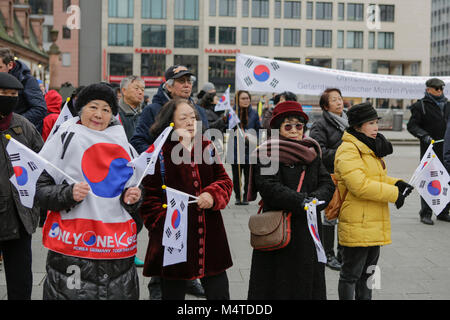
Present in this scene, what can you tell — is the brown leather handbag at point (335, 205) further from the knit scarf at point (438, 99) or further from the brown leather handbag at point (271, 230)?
the knit scarf at point (438, 99)

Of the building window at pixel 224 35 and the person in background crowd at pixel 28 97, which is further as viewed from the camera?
the building window at pixel 224 35

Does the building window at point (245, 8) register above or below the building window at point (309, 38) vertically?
above

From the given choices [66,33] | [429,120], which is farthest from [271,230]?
[66,33]

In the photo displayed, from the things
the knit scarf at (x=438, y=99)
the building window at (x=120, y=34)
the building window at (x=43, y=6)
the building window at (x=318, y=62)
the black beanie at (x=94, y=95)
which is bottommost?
the black beanie at (x=94, y=95)

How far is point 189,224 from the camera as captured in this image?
361cm

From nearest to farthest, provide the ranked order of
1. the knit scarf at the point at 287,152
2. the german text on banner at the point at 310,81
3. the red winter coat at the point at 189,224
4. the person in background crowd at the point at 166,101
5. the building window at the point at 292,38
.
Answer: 1. the red winter coat at the point at 189,224
2. the knit scarf at the point at 287,152
3. the person in background crowd at the point at 166,101
4. the german text on banner at the point at 310,81
5. the building window at the point at 292,38

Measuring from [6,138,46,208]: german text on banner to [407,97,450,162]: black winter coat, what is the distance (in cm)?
632

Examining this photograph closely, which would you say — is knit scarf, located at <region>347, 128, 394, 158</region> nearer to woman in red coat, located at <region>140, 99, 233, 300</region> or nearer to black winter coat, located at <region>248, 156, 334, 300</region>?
black winter coat, located at <region>248, 156, 334, 300</region>

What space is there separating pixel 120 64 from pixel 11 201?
65.0 metres

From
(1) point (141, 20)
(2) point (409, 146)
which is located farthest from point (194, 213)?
(1) point (141, 20)

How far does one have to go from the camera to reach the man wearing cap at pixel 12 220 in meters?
3.85

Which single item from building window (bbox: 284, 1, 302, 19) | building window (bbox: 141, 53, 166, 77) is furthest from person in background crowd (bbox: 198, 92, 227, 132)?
building window (bbox: 284, 1, 302, 19)

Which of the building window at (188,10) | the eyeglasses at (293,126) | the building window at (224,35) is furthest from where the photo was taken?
the building window at (224,35)

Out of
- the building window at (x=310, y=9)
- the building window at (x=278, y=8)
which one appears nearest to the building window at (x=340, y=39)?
the building window at (x=310, y=9)
